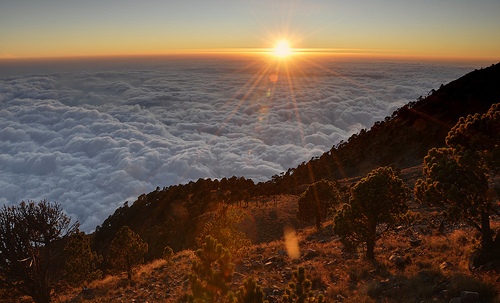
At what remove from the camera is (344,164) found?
71.8 meters

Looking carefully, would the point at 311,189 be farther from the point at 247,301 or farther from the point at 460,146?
the point at 247,301

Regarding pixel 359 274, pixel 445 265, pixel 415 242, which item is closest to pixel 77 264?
pixel 359 274

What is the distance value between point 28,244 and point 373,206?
19.3 m

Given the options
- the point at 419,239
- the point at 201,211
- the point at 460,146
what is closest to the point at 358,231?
the point at 419,239

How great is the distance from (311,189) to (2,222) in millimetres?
27363

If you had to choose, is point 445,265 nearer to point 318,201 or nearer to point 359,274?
point 359,274

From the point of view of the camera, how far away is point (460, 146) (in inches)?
474

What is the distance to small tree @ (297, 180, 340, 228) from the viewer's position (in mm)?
33828

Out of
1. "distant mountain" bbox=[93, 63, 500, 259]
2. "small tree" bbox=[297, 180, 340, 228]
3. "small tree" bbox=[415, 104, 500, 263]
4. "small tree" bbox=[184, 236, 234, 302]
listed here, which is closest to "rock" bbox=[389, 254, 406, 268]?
"small tree" bbox=[415, 104, 500, 263]

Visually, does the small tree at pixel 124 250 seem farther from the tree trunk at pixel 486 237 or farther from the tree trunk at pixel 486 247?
the tree trunk at pixel 486 237

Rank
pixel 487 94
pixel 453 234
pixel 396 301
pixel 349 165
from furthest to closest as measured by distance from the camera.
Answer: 1. pixel 349 165
2. pixel 487 94
3. pixel 453 234
4. pixel 396 301

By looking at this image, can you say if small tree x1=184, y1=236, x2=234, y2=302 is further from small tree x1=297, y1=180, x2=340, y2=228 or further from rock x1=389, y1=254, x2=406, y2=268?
small tree x1=297, y1=180, x2=340, y2=228

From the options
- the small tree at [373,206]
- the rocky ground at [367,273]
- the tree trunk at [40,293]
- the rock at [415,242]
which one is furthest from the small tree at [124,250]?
the rock at [415,242]

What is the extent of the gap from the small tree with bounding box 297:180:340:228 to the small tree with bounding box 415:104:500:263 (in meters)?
20.8
